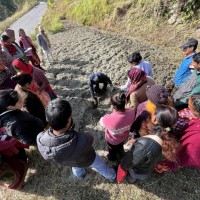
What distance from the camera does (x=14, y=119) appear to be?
2906mm

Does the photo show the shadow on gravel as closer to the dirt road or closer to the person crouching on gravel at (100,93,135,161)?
the person crouching on gravel at (100,93,135,161)

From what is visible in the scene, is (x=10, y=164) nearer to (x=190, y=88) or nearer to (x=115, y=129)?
(x=115, y=129)

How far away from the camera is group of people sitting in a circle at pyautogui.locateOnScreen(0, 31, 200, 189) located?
246 cm

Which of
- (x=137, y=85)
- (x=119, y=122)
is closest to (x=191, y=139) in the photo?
(x=119, y=122)

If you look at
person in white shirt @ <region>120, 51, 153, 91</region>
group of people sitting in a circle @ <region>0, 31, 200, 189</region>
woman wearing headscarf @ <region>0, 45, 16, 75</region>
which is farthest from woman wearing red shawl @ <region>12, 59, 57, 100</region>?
person in white shirt @ <region>120, 51, 153, 91</region>

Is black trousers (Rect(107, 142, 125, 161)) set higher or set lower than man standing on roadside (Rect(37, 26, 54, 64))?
lower

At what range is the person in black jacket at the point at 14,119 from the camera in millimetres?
2912

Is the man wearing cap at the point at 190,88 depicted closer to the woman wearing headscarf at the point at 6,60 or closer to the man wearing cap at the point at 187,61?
the man wearing cap at the point at 187,61

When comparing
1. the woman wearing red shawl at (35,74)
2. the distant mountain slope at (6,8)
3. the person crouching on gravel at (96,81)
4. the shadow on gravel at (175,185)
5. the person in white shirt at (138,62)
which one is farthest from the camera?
the distant mountain slope at (6,8)

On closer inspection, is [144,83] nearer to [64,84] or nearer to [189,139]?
[189,139]

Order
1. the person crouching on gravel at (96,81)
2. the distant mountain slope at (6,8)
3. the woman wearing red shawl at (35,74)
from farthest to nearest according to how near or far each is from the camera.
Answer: the distant mountain slope at (6,8)
the person crouching on gravel at (96,81)
the woman wearing red shawl at (35,74)

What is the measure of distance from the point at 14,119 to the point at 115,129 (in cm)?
134

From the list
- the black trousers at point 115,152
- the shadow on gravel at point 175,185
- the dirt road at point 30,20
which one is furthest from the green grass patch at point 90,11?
the dirt road at point 30,20

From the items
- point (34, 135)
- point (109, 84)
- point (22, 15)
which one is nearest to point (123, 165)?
point (34, 135)
